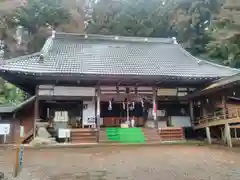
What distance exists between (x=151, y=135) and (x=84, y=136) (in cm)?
331

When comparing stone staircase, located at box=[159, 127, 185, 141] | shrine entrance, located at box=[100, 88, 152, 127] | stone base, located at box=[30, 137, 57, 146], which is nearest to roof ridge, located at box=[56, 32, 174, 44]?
shrine entrance, located at box=[100, 88, 152, 127]

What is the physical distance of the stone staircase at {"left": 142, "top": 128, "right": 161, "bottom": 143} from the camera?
470 inches

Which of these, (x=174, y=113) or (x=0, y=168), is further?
(x=174, y=113)

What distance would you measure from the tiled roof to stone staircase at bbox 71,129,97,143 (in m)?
2.87

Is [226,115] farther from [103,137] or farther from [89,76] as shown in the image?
[89,76]

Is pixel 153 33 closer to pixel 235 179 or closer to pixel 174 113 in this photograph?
pixel 174 113

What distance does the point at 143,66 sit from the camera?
45.8 ft

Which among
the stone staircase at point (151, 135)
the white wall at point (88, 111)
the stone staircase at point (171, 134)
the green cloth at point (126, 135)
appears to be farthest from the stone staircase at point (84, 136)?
the stone staircase at point (171, 134)

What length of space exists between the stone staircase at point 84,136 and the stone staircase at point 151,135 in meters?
2.52

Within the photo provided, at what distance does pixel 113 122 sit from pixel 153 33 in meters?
15.2

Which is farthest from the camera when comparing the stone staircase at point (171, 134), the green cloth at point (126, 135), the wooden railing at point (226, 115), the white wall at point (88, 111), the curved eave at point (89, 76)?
the white wall at point (88, 111)

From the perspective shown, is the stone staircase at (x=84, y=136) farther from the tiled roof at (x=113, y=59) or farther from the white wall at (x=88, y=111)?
the tiled roof at (x=113, y=59)

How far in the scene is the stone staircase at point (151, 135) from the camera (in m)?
11.9

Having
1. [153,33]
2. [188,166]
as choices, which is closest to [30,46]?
[153,33]
